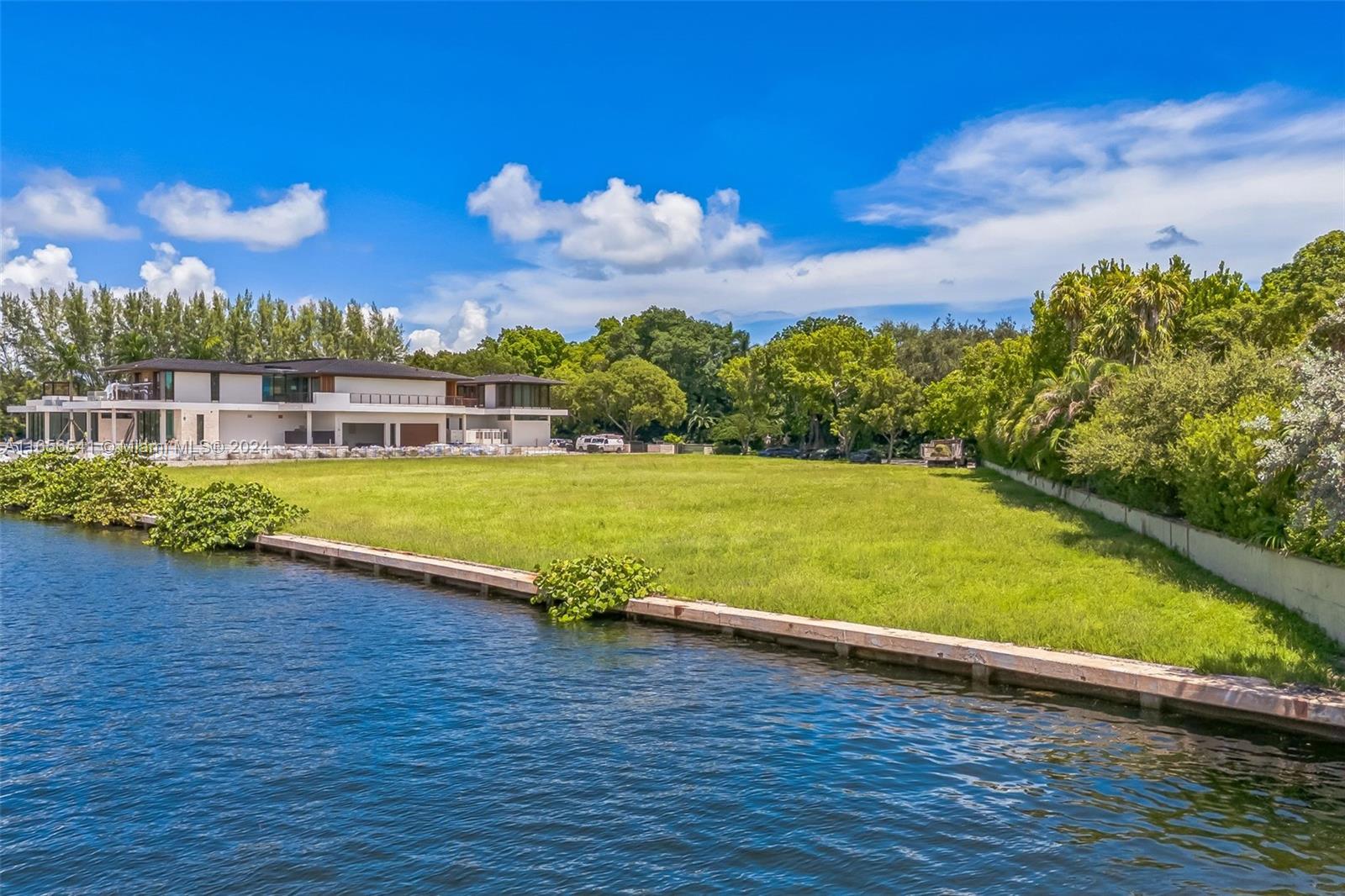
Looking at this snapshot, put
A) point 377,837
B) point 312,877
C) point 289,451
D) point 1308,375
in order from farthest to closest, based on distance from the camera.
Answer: point 289,451
point 1308,375
point 377,837
point 312,877

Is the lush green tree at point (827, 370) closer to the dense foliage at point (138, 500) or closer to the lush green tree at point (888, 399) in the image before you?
the lush green tree at point (888, 399)

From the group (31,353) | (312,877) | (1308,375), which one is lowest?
(312,877)

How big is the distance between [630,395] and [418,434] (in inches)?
866

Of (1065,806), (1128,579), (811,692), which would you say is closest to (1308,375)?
(1065,806)

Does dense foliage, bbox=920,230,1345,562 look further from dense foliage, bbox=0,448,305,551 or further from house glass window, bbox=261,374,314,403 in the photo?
house glass window, bbox=261,374,314,403

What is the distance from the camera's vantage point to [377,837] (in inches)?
392

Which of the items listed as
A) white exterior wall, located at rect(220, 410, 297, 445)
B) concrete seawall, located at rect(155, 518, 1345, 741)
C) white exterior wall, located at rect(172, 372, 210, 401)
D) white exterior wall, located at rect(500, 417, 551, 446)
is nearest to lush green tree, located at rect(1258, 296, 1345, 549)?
concrete seawall, located at rect(155, 518, 1345, 741)

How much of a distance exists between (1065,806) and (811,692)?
4694 mm

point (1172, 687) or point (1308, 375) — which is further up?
point (1308, 375)

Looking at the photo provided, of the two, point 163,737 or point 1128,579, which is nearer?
point 163,737

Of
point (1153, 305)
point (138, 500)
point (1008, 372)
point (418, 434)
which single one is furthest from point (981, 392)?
point (138, 500)

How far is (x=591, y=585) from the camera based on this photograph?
786 inches

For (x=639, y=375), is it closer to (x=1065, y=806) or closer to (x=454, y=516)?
(x=454, y=516)

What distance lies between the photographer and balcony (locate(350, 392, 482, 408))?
79.8 m
